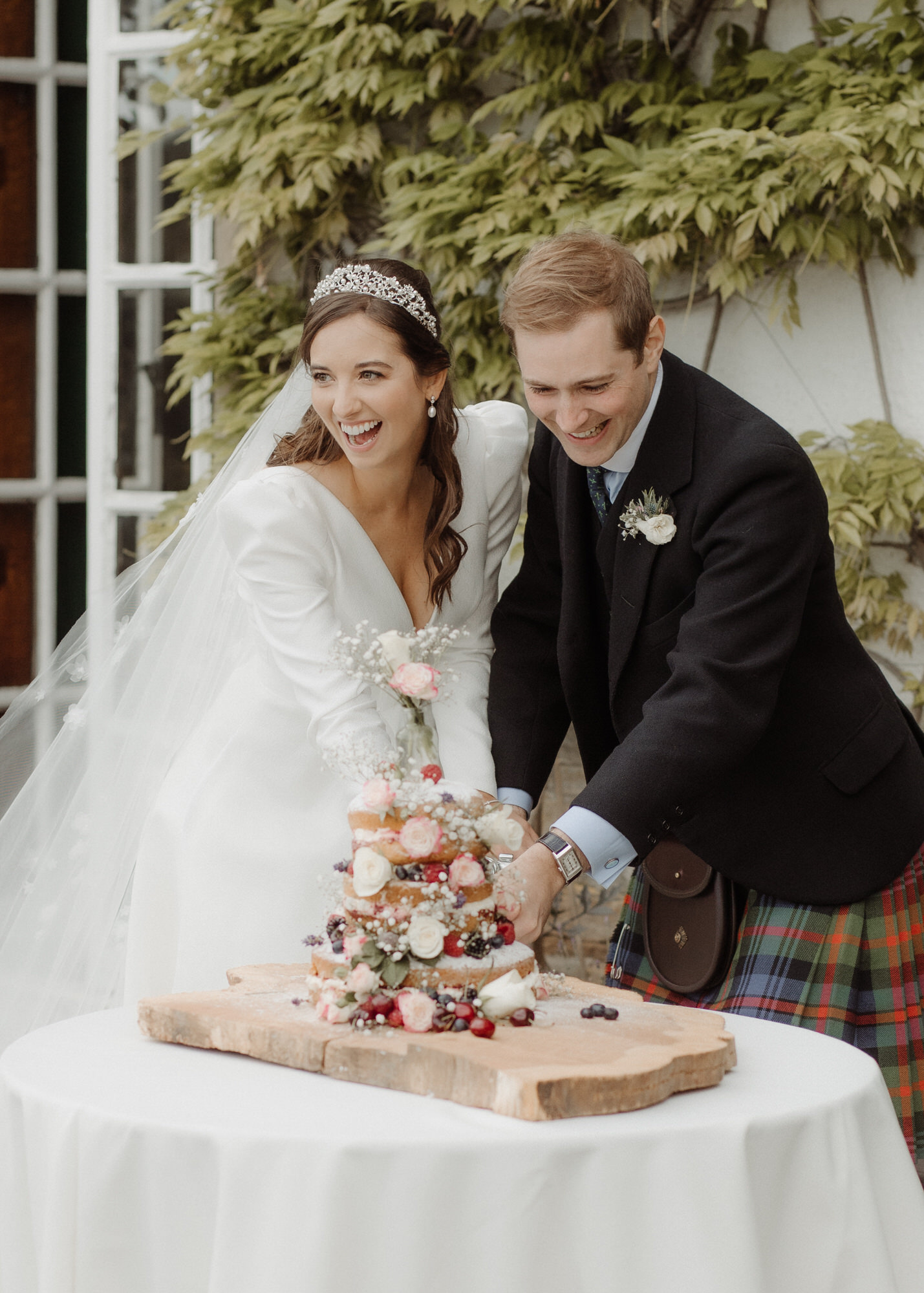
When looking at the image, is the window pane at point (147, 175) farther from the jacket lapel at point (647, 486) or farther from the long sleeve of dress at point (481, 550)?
the jacket lapel at point (647, 486)

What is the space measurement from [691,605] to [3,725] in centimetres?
157

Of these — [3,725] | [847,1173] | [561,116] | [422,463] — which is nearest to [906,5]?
[561,116]

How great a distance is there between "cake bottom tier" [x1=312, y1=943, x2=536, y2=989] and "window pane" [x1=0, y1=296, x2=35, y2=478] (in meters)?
3.87

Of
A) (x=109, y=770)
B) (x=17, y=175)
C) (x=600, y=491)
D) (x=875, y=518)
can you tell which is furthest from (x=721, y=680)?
(x=17, y=175)

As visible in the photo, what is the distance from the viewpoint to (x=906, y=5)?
3.57m

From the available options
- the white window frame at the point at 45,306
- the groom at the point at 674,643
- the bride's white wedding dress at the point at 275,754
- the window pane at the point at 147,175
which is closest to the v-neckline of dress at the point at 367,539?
the bride's white wedding dress at the point at 275,754

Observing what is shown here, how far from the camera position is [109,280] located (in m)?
4.85

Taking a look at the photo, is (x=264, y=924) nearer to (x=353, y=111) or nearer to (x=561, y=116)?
(x=561, y=116)

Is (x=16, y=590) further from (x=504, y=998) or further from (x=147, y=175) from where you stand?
(x=504, y=998)

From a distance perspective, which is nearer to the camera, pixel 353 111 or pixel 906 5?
pixel 906 5

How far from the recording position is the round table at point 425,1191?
1.28 m

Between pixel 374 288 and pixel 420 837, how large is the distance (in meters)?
1.00

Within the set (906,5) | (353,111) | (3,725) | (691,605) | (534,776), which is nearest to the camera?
(691,605)

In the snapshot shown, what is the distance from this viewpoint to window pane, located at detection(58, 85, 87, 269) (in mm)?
5070
